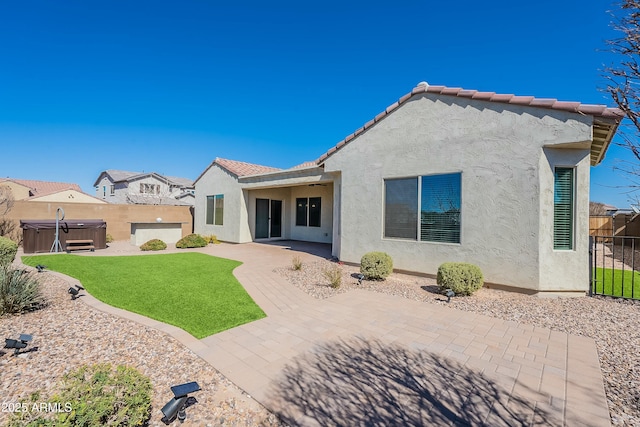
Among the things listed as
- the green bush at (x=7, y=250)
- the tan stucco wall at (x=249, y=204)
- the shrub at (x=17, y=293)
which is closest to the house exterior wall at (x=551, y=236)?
the tan stucco wall at (x=249, y=204)

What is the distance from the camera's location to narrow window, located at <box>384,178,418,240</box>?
9.36m

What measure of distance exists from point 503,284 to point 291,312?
586cm

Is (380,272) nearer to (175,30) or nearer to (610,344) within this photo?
(610,344)

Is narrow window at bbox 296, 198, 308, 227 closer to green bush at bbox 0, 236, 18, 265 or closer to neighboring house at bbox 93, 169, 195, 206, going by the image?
green bush at bbox 0, 236, 18, 265

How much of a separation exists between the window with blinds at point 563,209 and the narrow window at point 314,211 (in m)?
12.5

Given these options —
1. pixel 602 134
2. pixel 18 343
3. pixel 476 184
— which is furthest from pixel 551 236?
pixel 18 343

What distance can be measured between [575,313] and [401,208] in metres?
5.07

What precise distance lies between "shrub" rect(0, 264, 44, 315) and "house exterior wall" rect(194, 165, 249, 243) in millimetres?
11977

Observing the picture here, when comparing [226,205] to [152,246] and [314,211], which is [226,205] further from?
[314,211]

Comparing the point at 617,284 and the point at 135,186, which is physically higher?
the point at 135,186

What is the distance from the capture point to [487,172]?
7895mm

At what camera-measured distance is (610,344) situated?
15.3 feet

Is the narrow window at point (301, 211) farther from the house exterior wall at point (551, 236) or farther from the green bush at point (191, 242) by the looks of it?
the house exterior wall at point (551, 236)

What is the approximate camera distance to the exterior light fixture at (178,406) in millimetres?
2681
